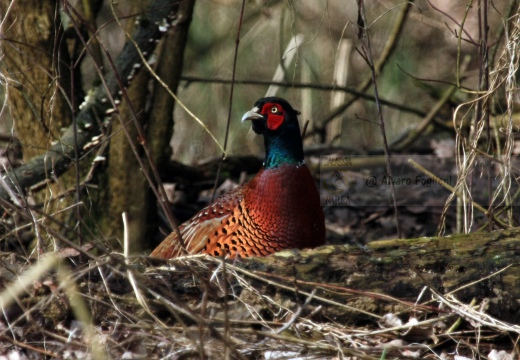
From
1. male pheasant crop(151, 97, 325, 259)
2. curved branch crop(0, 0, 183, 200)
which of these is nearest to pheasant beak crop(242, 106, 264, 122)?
male pheasant crop(151, 97, 325, 259)

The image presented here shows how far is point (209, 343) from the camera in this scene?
2.72 meters

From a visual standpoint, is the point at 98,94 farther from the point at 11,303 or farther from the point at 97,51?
the point at 11,303

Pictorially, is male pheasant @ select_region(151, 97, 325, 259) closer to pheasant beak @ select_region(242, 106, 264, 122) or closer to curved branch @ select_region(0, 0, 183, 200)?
pheasant beak @ select_region(242, 106, 264, 122)

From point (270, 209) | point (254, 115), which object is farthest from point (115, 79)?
point (270, 209)

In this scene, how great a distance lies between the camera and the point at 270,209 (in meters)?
4.34

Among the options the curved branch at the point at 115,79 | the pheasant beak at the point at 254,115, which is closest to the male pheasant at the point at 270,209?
the pheasant beak at the point at 254,115

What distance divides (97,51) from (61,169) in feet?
3.78

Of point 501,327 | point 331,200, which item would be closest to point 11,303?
point 501,327

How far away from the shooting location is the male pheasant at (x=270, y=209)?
4.30 metres

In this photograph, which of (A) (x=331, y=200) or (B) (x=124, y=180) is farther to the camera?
(A) (x=331, y=200)

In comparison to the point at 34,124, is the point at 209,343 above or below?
below

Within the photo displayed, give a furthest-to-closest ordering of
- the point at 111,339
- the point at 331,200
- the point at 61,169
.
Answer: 1. the point at 331,200
2. the point at 61,169
3. the point at 111,339

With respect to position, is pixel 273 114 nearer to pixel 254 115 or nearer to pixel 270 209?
pixel 254 115

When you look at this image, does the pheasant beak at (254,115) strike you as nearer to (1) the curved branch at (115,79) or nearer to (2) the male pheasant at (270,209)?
(2) the male pheasant at (270,209)
